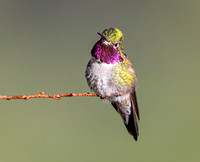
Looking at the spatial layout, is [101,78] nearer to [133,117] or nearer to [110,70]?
[110,70]

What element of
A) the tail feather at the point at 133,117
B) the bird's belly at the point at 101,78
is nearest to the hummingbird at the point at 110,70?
the bird's belly at the point at 101,78

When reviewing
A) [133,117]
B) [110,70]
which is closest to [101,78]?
[110,70]

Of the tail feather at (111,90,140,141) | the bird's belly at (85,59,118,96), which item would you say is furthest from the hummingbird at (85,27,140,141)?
the tail feather at (111,90,140,141)

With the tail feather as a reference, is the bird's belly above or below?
above

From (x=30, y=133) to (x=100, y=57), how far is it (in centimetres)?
486

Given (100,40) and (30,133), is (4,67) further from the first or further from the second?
(100,40)

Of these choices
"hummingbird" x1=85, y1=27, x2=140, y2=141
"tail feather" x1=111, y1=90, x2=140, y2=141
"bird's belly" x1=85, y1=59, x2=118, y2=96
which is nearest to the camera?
"hummingbird" x1=85, y1=27, x2=140, y2=141

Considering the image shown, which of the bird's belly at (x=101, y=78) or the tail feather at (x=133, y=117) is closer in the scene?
the bird's belly at (x=101, y=78)

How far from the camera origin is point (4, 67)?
8414 millimetres

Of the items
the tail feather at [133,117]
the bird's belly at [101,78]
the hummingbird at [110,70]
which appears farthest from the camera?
the tail feather at [133,117]

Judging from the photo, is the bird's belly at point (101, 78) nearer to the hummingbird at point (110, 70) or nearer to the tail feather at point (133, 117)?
the hummingbird at point (110, 70)

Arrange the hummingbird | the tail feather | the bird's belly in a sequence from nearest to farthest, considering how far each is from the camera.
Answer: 1. the hummingbird
2. the bird's belly
3. the tail feather

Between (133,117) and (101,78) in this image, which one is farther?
(133,117)

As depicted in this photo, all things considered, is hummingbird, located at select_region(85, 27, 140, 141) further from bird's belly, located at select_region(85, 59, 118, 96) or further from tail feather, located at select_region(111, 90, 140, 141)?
tail feather, located at select_region(111, 90, 140, 141)
